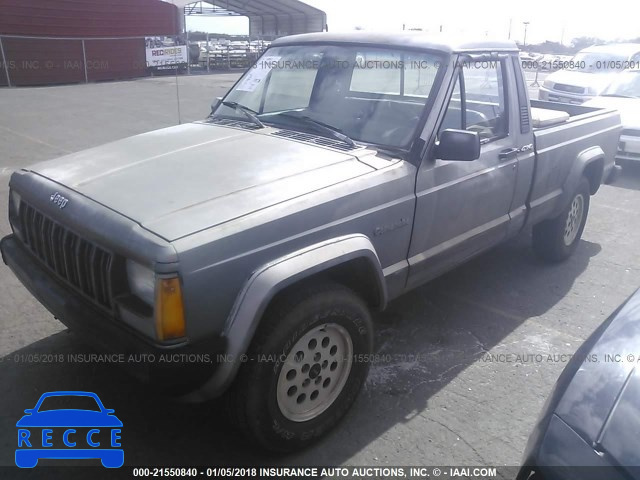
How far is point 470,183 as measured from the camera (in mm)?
3668

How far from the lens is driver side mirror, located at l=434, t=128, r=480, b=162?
320 centimetres

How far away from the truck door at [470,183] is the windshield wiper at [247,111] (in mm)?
1195

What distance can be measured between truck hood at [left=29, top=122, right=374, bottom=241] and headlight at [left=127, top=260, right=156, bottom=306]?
17 centimetres

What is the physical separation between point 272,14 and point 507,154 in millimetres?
33152

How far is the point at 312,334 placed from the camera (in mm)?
2797

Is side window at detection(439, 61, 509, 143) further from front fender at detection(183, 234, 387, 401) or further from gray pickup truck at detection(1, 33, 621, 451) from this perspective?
front fender at detection(183, 234, 387, 401)

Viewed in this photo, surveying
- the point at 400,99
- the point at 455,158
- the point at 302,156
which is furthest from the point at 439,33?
the point at 302,156

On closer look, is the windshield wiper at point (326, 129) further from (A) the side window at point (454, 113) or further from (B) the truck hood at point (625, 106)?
(B) the truck hood at point (625, 106)

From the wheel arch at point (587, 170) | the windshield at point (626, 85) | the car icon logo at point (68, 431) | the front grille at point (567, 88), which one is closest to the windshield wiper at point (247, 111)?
the car icon logo at point (68, 431)

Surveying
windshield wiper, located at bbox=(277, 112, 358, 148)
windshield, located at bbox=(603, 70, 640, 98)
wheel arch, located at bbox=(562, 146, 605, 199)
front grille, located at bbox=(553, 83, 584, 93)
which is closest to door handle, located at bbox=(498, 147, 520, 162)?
wheel arch, located at bbox=(562, 146, 605, 199)

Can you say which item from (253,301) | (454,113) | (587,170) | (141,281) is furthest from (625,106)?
(141,281)

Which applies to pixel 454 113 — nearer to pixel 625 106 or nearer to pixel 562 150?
pixel 562 150

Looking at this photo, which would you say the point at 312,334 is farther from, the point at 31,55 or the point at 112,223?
the point at 31,55

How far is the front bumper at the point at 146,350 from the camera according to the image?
2.37 m
